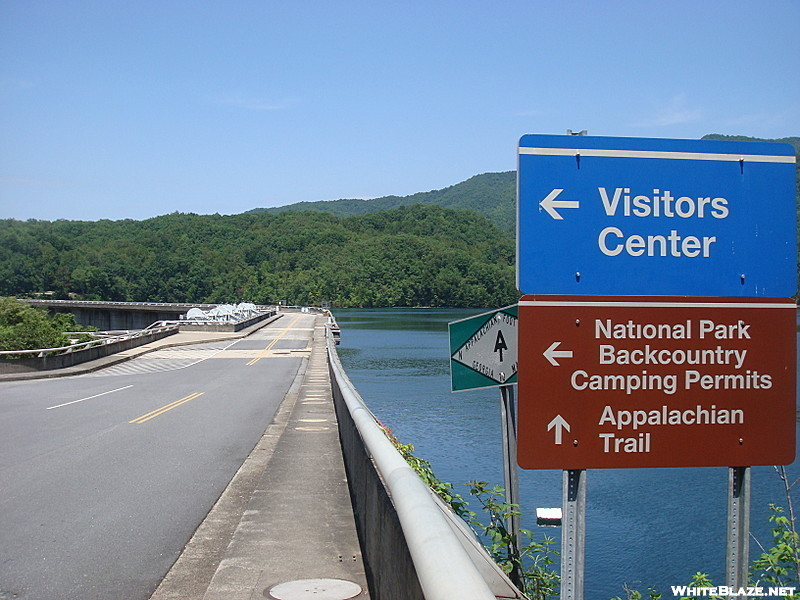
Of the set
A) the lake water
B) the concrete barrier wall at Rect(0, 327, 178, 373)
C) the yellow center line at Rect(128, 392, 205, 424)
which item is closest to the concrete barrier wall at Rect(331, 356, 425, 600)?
the lake water

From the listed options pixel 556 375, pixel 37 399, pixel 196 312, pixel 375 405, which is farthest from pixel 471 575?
pixel 196 312

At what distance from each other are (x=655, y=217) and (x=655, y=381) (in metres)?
0.67

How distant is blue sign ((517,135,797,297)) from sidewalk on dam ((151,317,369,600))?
3151mm

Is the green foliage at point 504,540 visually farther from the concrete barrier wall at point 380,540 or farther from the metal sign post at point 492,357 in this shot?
the concrete barrier wall at point 380,540

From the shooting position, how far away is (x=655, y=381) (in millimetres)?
3420

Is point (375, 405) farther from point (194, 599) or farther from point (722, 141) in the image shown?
point (722, 141)

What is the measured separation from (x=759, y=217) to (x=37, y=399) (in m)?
21.0

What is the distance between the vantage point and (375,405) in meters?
35.9

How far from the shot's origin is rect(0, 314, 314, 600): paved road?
659 cm

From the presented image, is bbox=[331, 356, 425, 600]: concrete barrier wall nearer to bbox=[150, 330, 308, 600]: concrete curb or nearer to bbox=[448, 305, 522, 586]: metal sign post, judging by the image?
bbox=[448, 305, 522, 586]: metal sign post

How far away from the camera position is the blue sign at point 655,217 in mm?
3350

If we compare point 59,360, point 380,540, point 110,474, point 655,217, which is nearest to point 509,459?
point 380,540

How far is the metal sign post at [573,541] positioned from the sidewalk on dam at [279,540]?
2551 mm

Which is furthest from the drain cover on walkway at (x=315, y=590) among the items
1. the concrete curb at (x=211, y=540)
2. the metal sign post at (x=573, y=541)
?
the metal sign post at (x=573, y=541)
